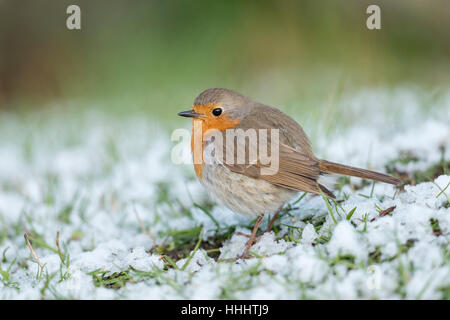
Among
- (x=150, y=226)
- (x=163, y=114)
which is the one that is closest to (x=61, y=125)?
(x=163, y=114)

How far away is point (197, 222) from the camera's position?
341 centimetres

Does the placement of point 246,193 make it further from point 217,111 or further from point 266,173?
point 217,111

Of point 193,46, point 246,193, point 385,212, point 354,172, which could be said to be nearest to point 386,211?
point 385,212

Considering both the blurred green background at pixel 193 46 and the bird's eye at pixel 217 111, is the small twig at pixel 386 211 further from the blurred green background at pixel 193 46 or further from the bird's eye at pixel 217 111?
the blurred green background at pixel 193 46

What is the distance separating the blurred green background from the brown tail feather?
4.59 metres

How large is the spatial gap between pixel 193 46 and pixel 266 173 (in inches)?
287

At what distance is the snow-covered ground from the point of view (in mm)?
2154

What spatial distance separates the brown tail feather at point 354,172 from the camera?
2809 millimetres

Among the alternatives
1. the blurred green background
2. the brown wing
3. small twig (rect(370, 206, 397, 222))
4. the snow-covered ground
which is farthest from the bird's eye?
the blurred green background

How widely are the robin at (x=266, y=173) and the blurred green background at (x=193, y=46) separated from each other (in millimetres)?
4411

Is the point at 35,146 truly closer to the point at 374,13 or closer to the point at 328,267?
the point at 328,267

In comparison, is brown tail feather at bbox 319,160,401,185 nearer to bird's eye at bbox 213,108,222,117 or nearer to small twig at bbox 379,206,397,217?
small twig at bbox 379,206,397,217
